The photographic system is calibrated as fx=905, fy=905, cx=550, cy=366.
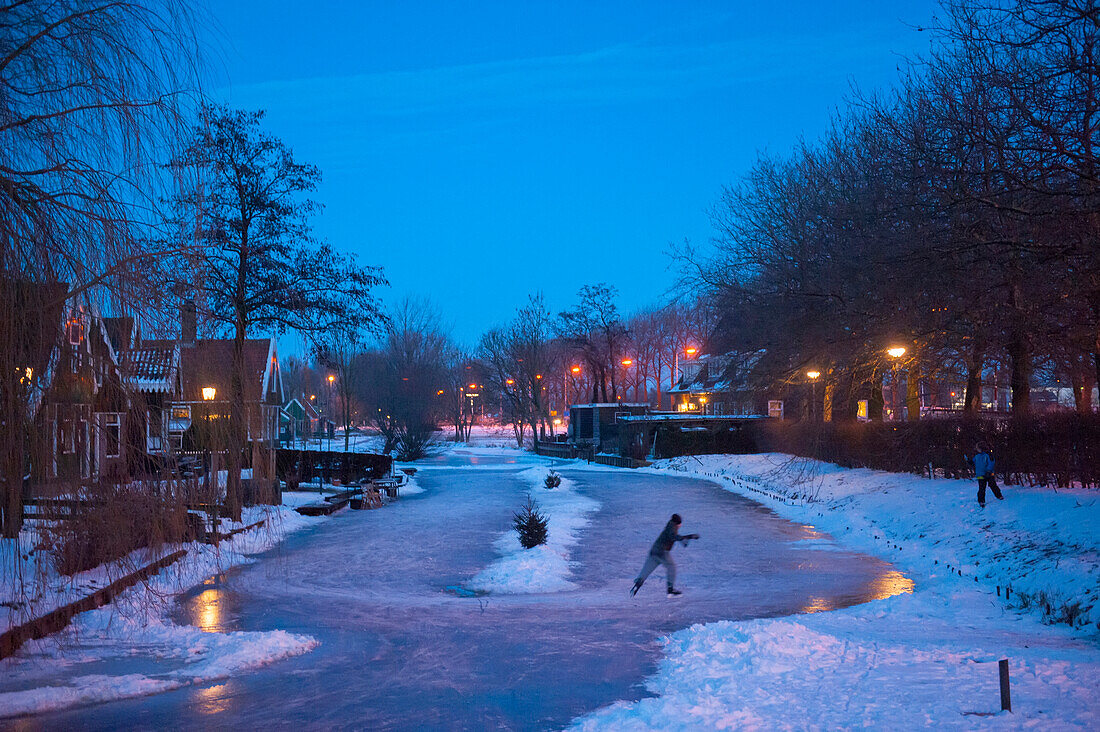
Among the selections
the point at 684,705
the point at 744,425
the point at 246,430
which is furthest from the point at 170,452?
the point at 744,425

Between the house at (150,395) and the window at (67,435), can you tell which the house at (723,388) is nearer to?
the house at (150,395)

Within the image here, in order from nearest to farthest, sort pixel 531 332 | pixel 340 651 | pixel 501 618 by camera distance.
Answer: pixel 340 651 → pixel 501 618 → pixel 531 332

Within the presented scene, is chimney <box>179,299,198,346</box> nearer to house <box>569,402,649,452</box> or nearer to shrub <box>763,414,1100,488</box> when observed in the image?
shrub <box>763,414,1100,488</box>

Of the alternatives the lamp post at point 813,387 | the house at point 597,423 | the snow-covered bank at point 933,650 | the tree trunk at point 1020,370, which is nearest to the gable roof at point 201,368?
the snow-covered bank at point 933,650

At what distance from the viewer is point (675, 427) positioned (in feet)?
167

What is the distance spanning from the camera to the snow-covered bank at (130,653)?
866 cm

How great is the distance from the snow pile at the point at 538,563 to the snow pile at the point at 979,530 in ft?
20.9

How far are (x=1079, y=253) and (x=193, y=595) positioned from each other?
15111 millimetres

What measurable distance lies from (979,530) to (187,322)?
15.8 metres

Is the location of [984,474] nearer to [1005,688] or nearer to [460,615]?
[460,615]

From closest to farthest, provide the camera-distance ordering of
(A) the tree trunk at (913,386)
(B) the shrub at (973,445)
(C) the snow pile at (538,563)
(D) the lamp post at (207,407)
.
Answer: (D) the lamp post at (207,407) → (C) the snow pile at (538,563) → (B) the shrub at (973,445) → (A) the tree trunk at (913,386)

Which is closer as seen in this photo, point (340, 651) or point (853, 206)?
point (340, 651)

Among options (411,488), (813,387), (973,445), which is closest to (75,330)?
(973,445)

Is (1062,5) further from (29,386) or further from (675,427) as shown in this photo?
(675,427)
